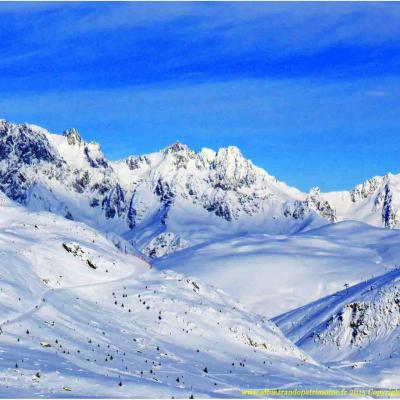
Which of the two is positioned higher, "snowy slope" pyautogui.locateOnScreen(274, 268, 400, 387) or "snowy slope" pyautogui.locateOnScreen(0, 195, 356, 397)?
"snowy slope" pyautogui.locateOnScreen(274, 268, 400, 387)

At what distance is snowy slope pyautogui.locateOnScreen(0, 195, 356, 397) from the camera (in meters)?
38.9

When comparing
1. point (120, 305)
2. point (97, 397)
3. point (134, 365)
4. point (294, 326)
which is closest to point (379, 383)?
point (120, 305)

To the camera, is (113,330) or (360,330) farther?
(360,330)

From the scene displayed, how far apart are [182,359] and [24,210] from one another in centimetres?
4213

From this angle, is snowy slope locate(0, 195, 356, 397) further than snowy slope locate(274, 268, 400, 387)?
No

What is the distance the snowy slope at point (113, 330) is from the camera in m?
38.9

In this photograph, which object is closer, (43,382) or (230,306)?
(43,382)

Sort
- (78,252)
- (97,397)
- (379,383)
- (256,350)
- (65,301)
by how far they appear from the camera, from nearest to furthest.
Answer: (97,397) < (65,301) < (256,350) < (78,252) < (379,383)

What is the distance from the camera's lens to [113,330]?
55500 millimetres

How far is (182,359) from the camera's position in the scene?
52.1 m

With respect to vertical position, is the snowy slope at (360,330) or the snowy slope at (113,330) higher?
the snowy slope at (360,330)

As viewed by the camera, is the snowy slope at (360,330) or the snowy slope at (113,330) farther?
the snowy slope at (360,330)

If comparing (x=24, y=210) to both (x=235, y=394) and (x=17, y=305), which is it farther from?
(x=235, y=394)

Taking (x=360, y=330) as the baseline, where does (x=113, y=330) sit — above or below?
below
